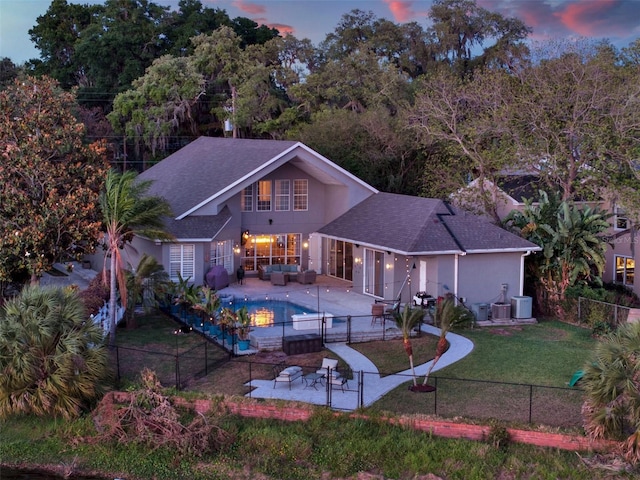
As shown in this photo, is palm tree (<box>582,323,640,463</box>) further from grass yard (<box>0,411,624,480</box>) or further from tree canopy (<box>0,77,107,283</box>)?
tree canopy (<box>0,77,107,283</box>)

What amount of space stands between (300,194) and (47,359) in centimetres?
1829

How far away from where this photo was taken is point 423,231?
25703 millimetres

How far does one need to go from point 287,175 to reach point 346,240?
A: 16.5 feet

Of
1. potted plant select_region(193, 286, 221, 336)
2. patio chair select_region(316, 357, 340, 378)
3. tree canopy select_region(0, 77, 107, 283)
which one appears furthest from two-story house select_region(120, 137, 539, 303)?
patio chair select_region(316, 357, 340, 378)

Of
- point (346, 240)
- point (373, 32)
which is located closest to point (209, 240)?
point (346, 240)

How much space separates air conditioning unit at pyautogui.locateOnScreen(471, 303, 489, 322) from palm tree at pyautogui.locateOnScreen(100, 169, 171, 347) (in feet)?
34.9

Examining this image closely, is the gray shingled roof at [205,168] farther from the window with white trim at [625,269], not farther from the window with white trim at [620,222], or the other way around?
the window with white trim at [625,269]

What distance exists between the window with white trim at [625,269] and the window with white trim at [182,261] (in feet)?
63.0

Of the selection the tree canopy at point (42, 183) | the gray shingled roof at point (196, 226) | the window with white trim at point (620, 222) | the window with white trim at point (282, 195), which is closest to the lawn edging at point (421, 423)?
the tree canopy at point (42, 183)

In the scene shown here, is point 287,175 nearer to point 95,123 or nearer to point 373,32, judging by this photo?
point 95,123

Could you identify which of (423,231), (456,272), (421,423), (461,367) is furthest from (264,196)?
(421,423)

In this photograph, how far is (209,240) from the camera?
27.0 m

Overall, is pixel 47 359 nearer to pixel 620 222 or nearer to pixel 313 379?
pixel 313 379

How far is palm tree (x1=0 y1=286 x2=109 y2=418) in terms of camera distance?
14867mm
